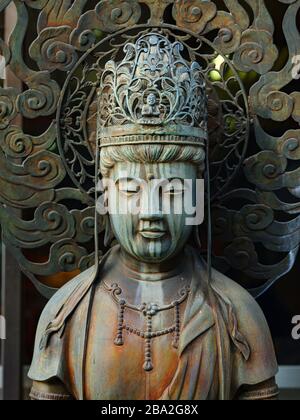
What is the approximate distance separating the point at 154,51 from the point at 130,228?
0.43 metres

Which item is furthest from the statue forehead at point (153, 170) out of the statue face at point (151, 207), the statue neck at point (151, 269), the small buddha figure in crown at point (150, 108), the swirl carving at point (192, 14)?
the swirl carving at point (192, 14)

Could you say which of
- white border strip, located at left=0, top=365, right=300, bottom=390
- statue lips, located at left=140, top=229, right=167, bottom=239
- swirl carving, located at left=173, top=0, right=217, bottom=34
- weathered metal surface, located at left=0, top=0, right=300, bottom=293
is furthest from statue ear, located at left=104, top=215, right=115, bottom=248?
white border strip, located at left=0, top=365, right=300, bottom=390

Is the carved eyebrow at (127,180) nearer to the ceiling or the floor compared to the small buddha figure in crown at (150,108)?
nearer to the floor

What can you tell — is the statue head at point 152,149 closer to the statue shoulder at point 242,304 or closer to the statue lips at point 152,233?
the statue lips at point 152,233

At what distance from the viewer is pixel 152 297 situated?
2119 mm

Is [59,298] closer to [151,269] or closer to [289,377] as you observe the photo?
[151,269]

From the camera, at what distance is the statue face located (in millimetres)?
2035

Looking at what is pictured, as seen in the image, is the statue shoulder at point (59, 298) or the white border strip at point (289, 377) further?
the white border strip at point (289, 377)

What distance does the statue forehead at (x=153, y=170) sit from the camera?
80.3 inches

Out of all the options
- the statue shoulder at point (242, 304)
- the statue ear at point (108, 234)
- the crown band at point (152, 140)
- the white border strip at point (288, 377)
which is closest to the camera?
the crown band at point (152, 140)

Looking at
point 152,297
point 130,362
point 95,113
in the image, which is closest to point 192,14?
point 95,113

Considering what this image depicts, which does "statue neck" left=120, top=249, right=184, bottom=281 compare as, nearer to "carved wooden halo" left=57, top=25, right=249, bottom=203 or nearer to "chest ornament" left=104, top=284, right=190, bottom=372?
"chest ornament" left=104, top=284, right=190, bottom=372

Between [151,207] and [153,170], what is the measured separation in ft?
0.29
